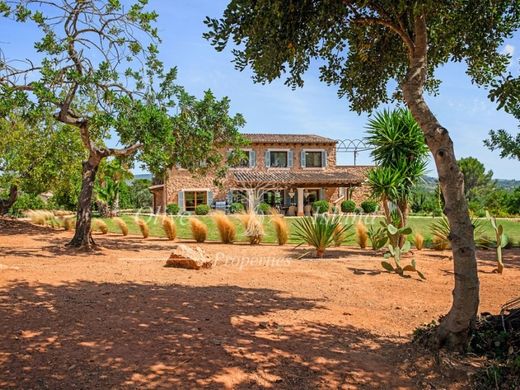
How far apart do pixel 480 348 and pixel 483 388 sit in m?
0.58

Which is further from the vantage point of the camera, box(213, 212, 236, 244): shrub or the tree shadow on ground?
box(213, 212, 236, 244): shrub

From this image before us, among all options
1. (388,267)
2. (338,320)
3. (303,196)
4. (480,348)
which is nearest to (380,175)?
(388,267)

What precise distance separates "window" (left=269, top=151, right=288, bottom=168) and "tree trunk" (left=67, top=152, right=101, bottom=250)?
79.1 feet

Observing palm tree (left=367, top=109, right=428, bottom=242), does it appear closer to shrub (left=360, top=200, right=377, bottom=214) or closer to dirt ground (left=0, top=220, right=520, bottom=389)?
dirt ground (left=0, top=220, right=520, bottom=389)

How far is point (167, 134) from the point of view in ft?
31.4

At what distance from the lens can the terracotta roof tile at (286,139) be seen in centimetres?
3328

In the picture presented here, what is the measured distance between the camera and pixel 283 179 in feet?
104

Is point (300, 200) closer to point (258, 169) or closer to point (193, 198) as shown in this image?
point (258, 169)

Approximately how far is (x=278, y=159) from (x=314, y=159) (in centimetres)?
325

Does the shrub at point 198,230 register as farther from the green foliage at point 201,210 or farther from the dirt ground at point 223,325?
the green foliage at point 201,210

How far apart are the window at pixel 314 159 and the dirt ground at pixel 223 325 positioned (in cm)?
2748

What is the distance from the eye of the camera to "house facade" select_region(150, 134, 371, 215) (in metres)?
31.8

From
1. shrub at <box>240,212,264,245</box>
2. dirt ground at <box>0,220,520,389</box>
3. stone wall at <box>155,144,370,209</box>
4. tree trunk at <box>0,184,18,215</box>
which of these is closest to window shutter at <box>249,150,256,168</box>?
stone wall at <box>155,144,370,209</box>

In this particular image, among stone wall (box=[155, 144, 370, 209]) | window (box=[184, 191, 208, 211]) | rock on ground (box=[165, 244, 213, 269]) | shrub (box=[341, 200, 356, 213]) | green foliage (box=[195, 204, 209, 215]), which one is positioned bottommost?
rock on ground (box=[165, 244, 213, 269])
